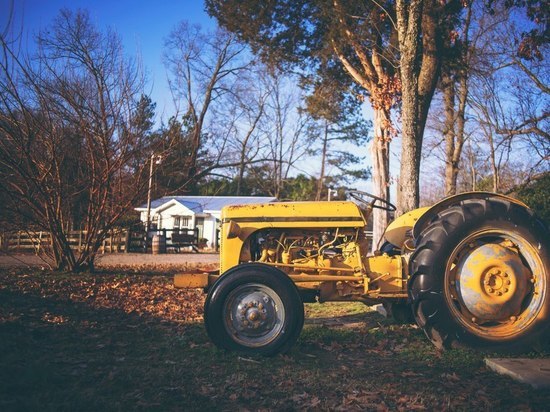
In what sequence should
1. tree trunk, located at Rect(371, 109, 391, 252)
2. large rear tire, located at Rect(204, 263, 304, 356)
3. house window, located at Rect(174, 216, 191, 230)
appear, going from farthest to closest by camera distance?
house window, located at Rect(174, 216, 191, 230) → tree trunk, located at Rect(371, 109, 391, 252) → large rear tire, located at Rect(204, 263, 304, 356)

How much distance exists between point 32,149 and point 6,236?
3.31 meters

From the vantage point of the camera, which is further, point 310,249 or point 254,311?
point 310,249

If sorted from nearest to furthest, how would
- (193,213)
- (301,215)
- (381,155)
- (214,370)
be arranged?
(214,370), (301,215), (381,155), (193,213)

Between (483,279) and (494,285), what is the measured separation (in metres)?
0.12

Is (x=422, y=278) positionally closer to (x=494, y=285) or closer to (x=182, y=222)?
(x=494, y=285)

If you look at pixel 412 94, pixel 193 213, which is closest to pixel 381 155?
pixel 412 94

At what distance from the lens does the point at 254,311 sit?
4.55 m

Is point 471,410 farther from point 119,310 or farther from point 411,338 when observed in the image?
point 119,310

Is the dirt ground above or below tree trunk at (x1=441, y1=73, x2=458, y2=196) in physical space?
below

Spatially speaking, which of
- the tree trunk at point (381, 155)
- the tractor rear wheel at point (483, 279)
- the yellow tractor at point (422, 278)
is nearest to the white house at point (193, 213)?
the tree trunk at point (381, 155)

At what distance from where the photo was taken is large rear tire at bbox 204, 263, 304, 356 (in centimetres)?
452

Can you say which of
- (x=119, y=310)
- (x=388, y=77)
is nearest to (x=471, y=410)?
(x=119, y=310)

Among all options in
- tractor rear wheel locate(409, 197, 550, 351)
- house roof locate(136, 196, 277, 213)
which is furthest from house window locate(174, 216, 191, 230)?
tractor rear wheel locate(409, 197, 550, 351)

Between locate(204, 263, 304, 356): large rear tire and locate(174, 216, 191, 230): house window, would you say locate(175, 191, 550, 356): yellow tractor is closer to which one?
locate(204, 263, 304, 356): large rear tire
